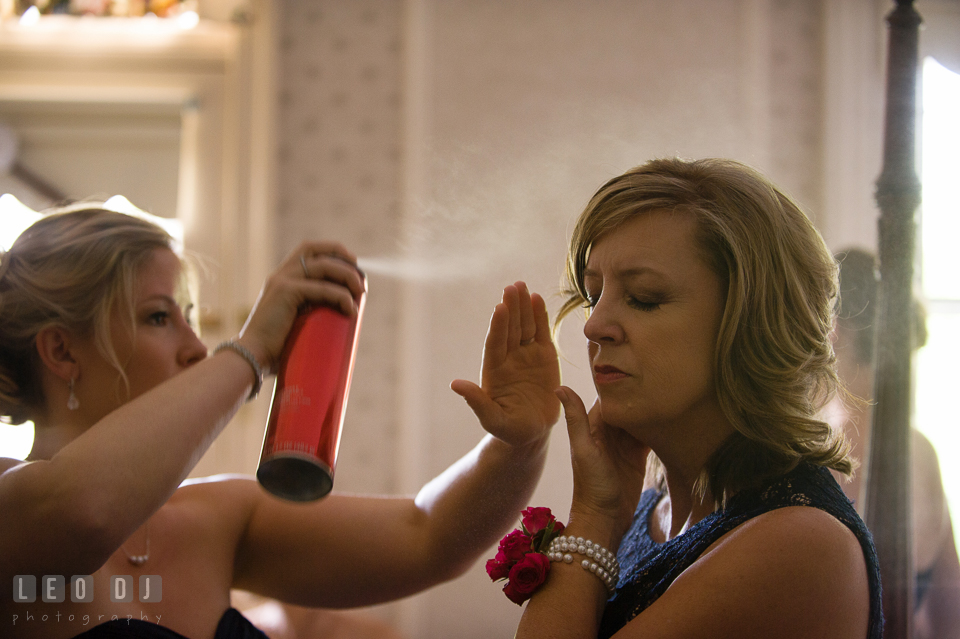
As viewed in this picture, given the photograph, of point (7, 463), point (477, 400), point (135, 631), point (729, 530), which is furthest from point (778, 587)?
point (7, 463)

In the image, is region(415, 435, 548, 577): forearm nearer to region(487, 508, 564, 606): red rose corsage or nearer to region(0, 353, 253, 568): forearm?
region(487, 508, 564, 606): red rose corsage

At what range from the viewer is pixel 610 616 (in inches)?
26.2

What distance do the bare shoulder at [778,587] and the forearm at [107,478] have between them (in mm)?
415

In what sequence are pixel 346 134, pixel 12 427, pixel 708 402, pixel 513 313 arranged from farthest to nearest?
1. pixel 346 134
2. pixel 12 427
3. pixel 513 313
4. pixel 708 402

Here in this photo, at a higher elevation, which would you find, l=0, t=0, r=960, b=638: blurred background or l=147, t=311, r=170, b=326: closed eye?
l=0, t=0, r=960, b=638: blurred background

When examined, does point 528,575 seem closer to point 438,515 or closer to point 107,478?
point 438,515

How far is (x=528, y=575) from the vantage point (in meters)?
0.62

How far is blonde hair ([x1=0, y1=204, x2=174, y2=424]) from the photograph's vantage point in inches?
30.3

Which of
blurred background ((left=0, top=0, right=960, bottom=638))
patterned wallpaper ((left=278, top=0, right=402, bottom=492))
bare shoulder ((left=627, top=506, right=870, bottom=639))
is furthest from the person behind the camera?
patterned wallpaper ((left=278, top=0, right=402, bottom=492))

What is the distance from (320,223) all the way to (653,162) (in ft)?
3.83

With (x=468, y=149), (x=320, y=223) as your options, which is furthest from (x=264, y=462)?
(x=320, y=223)

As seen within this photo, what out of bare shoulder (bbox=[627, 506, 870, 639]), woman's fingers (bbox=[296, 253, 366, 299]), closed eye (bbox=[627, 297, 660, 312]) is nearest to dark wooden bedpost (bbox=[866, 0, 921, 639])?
bare shoulder (bbox=[627, 506, 870, 639])

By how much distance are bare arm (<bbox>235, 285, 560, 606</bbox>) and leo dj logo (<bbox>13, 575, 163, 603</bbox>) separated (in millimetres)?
141

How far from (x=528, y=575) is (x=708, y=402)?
0.23 m
